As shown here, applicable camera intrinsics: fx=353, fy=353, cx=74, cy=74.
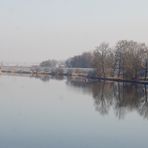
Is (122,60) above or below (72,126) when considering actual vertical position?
above

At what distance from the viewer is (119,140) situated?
945 centimetres

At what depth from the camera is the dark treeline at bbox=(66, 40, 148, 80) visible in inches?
1280

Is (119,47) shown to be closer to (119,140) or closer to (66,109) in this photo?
(66,109)

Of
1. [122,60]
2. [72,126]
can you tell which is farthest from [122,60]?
[72,126]

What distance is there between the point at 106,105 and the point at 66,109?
2670 millimetres

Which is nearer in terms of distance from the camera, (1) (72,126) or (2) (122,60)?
(1) (72,126)

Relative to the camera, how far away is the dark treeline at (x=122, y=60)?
3250 cm

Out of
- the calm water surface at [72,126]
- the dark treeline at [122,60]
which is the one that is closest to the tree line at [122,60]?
the dark treeline at [122,60]

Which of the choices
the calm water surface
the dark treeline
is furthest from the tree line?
the calm water surface

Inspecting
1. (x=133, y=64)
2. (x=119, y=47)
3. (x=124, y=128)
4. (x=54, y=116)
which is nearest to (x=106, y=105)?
(x=54, y=116)

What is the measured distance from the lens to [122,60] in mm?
35406

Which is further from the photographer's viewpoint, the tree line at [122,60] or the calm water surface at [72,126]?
the tree line at [122,60]

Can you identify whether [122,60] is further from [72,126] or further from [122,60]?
[72,126]

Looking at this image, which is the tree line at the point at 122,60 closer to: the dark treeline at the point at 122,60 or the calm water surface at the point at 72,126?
the dark treeline at the point at 122,60
